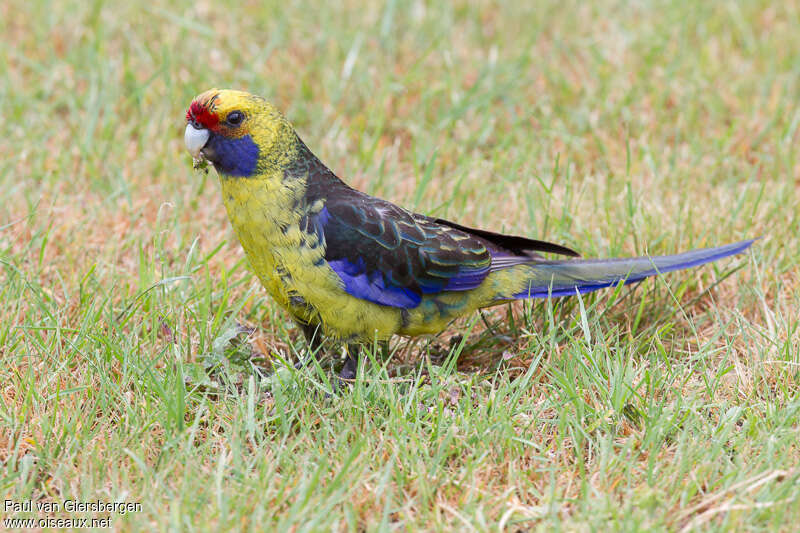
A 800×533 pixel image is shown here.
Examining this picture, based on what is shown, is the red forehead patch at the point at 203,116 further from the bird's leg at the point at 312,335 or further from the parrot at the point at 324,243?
the bird's leg at the point at 312,335

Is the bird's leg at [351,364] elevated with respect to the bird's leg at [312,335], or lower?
lower

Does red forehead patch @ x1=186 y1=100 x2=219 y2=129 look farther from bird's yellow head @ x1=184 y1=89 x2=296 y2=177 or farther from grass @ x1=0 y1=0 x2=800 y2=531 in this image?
grass @ x1=0 y1=0 x2=800 y2=531

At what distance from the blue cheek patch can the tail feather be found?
1123mm

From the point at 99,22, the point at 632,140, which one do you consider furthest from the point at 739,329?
the point at 99,22

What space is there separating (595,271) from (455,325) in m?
0.65

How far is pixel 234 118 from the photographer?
10.2ft

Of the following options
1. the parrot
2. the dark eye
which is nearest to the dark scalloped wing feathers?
the parrot

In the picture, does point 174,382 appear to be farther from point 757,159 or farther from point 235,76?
point 757,159

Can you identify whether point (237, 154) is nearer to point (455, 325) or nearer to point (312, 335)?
point (312, 335)

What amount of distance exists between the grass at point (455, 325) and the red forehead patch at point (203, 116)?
61 cm

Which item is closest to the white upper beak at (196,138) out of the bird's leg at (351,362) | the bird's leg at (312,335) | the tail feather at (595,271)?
the bird's leg at (312,335)

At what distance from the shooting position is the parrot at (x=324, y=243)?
3.11m

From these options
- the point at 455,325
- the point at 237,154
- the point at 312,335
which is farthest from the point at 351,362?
the point at 237,154

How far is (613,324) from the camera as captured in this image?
3.66m
